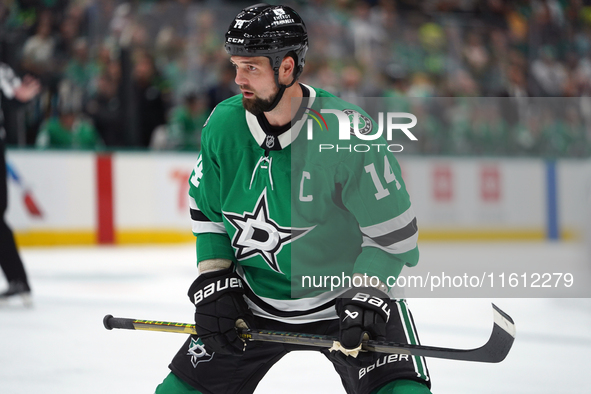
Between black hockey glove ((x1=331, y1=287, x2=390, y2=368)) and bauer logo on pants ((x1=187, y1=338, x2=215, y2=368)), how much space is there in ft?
0.98

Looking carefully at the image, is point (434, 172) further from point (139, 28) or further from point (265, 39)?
point (265, 39)

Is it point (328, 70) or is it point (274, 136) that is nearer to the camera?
point (274, 136)

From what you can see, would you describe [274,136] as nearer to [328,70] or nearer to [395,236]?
[395,236]

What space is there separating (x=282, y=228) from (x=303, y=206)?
0.07m

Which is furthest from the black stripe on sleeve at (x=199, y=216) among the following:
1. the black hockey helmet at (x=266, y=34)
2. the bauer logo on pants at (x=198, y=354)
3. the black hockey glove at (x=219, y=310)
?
the black hockey helmet at (x=266, y=34)

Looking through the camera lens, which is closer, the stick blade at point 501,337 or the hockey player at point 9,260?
the stick blade at point 501,337

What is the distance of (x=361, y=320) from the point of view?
4.32 ft

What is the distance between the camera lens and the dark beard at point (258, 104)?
4.70 feet

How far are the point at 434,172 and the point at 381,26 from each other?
1985 mm

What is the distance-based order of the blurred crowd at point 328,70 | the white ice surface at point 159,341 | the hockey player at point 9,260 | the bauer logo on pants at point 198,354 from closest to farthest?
1. the bauer logo on pants at point 198,354
2. the white ice surface at point 159,341
3. the hockey player at point 9,260
4. the blurred crowd at point 328,70

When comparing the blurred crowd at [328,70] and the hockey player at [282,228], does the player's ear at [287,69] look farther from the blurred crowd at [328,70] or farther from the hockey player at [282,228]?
the blurred crowd at [328,70]

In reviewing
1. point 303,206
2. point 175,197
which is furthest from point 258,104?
point 175,197

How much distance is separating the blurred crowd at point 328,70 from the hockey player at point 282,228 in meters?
4.38

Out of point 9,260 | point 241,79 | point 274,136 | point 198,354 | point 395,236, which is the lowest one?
point 9,260
